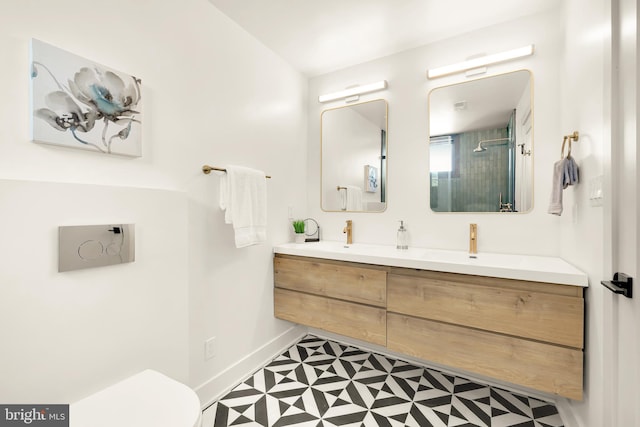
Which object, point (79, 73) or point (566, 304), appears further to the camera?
point (566, 304)

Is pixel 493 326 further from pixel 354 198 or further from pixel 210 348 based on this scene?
pixel 210 348

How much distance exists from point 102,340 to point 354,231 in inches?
70.6

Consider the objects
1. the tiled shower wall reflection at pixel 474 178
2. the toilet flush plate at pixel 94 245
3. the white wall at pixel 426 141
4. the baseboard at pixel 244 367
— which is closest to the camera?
the toilet flush plate at pixel 94 245

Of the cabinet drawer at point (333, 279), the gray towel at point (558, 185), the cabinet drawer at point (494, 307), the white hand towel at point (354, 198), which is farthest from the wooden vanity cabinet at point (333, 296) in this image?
the gray towel at point (558, 185)

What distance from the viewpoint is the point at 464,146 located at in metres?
2.03

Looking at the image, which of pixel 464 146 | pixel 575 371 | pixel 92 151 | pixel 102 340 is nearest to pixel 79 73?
pixel 92 151

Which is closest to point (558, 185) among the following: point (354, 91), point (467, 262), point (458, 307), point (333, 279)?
point (467, 262)

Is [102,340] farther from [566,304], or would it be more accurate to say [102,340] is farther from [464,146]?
[464,146]

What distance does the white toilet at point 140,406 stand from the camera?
3.06 feet

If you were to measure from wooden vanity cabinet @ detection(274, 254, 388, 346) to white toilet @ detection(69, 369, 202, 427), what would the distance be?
1082mm

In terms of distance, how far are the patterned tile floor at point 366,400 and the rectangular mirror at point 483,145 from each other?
1.17 m

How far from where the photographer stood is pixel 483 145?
197cm

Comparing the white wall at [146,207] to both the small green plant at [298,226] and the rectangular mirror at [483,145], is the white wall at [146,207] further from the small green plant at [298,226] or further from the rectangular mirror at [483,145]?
the rectangular mirror at [483,145]

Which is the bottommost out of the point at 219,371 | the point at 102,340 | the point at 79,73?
the point at 219,371
